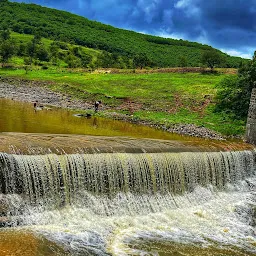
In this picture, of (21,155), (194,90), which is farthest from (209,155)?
(194,90)

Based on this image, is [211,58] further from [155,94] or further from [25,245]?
[25,245]

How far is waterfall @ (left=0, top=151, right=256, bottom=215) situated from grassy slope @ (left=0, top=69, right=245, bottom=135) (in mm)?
11319

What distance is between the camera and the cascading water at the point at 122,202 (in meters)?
13.3

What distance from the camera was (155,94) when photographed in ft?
147

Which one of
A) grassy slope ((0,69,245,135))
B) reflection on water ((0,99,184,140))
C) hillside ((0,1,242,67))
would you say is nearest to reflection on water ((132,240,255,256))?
reflection on water ((0,99,184,140))

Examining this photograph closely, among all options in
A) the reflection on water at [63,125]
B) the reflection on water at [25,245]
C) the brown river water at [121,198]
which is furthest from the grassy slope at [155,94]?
the reflection on water at [25,245]

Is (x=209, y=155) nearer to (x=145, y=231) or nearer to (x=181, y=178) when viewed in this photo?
(x=181, y=178)

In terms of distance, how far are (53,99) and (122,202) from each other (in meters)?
27.2

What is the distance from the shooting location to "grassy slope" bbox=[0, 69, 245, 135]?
111 feet

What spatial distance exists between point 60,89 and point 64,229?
35.9 m

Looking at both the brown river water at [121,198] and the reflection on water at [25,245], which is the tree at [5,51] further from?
the reflection on water at [25,245]

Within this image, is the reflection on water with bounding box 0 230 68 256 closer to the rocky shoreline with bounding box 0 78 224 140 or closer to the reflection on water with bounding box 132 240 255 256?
the reflection on water with bounding box 132 240 255 256

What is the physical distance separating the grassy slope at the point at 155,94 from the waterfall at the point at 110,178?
Answer: 11.3m

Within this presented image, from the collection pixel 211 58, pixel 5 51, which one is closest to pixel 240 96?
pixel 211 58
